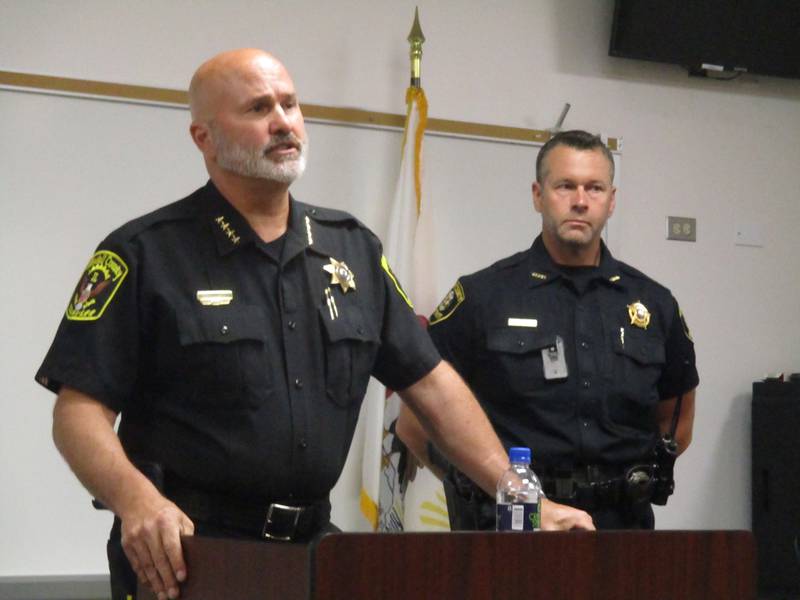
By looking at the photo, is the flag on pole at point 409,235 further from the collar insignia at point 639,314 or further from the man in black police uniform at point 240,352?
the man in black police uniform at point 240,352

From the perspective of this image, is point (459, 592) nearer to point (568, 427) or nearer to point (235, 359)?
point (235, 359)

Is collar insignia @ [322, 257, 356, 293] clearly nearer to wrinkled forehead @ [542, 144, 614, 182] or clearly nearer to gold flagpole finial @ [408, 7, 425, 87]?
wrinkled forehead @ [542, 144, 614, 182]

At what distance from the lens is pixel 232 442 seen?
1.89m

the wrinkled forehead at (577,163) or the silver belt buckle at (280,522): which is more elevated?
the wrinkled forehead at (577,163)

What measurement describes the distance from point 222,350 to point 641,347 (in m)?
1.33

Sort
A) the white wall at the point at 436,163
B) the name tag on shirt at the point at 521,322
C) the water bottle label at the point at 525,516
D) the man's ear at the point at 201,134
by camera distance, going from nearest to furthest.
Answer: the water bottle label at the point at 525,516, the man's ear at the point at 201,134, the name tag on shirt at the point at 521,322, the white wall at the point at 436,163

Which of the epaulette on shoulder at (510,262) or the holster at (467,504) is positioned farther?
the epaulette on shoulder at (510,262)

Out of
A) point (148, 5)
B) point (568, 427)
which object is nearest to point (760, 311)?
point (568, 427)

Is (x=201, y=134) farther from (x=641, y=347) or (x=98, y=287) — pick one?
(x=641, y=347)

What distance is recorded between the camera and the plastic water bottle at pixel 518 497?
1805 mm

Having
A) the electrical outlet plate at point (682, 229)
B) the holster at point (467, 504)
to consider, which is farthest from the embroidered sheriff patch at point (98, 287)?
the electrical outlet plate at point (682, 229)

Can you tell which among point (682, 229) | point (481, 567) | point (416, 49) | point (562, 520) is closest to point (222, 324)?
point (562, 520)

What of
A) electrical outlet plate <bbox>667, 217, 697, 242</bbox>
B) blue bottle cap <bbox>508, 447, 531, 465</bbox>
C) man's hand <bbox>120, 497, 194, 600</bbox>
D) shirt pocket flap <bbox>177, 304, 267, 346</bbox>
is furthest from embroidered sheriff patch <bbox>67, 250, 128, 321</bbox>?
electrical outlet plate <bbox>667, 217, 697, 242</bbox>

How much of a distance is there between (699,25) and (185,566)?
3899mm
